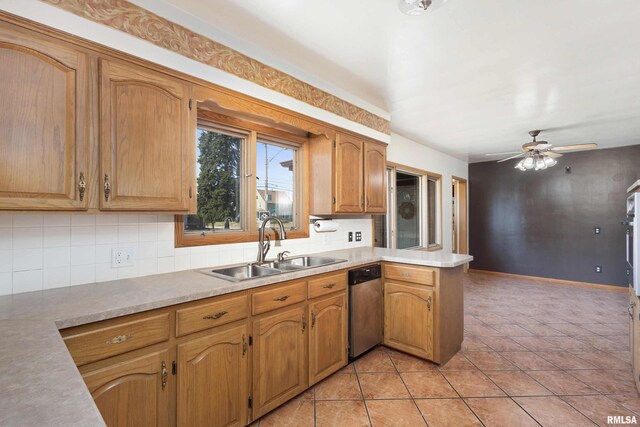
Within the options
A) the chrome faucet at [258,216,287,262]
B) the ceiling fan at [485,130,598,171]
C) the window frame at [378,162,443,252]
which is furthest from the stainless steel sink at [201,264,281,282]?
the ceiling fan at [485,130,598,171]

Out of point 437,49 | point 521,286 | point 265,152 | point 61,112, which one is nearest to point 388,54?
point 437,49

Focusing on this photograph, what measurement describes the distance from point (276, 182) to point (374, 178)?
1132 mm

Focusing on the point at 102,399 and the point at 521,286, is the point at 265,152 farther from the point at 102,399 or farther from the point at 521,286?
the point at 521,286

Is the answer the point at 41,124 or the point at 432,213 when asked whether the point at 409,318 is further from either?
the point at 432,213

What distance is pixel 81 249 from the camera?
5.41ft

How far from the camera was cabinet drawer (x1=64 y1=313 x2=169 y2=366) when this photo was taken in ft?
3.91

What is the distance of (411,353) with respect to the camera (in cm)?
270

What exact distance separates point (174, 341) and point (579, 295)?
6.02 m

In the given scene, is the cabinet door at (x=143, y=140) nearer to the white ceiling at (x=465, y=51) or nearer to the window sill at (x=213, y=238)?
the window sill at (x=213, y=238)

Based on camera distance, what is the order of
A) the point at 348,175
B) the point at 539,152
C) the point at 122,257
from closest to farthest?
1. the point at 122,257
2. the point at 348,175
3. the point at 539,152

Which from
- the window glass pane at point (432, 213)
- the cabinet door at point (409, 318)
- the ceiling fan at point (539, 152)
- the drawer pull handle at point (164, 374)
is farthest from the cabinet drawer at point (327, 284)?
the window glass pane at point (432, 213)

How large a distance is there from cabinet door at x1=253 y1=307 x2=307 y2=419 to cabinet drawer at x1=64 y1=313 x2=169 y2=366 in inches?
21.7

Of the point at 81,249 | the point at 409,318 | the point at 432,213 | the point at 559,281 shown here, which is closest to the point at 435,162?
the point at 432,213

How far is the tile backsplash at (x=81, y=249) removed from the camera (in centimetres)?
147
